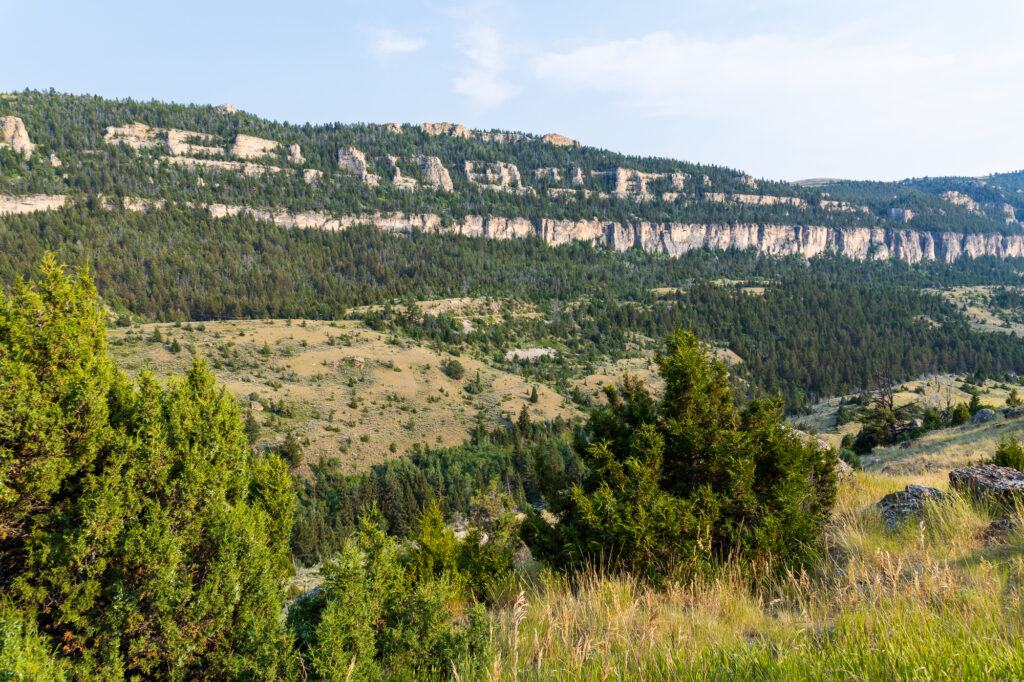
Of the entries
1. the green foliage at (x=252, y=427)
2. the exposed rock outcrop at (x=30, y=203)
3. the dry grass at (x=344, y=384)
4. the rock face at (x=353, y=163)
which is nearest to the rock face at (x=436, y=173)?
the rock face at (x=353, y=163)

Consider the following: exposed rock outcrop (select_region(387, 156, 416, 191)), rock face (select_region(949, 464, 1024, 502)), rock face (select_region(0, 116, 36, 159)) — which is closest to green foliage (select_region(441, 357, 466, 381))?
rock face (select_region(949, 464, 1024, 502))

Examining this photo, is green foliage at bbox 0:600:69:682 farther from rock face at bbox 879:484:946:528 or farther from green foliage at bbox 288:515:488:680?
rock face at bbox 879:484:946:528

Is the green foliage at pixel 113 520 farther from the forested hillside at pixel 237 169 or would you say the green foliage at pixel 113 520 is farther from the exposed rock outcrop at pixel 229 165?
the exposed rock outcrop at pixel 229 165

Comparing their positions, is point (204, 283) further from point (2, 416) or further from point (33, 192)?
point (2, 416)

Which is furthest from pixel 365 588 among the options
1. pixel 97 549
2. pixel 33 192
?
pixel 33 192

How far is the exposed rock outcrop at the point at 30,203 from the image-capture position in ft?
371

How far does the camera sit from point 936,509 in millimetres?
4934

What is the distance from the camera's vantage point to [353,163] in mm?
184125

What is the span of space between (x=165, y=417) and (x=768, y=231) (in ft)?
717

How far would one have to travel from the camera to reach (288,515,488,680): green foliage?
4789 millimetres

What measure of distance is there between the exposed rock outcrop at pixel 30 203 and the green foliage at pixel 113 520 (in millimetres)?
156419

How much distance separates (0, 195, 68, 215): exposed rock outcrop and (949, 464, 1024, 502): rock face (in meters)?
165

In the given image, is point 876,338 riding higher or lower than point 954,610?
lower

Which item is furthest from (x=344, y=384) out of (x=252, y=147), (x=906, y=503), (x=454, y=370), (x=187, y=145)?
(x=252, y=147)
